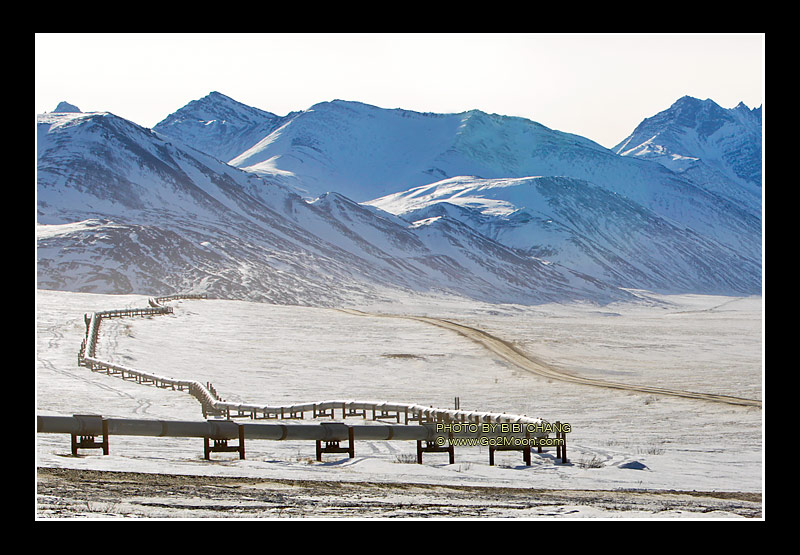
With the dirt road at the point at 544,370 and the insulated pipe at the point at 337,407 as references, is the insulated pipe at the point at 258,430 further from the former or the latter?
the dirt road at the point at 544,370

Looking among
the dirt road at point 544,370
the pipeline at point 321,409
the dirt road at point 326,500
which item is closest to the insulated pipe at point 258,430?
the pipeline at point 321,409

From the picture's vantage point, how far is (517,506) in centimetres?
1641

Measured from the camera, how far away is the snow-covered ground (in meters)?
21.9

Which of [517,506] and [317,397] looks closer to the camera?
[517,506]

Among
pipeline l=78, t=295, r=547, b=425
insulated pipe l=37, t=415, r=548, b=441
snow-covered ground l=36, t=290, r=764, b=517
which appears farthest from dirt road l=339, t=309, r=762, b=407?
insulated pipe l=37, t=415, r=548, b=441

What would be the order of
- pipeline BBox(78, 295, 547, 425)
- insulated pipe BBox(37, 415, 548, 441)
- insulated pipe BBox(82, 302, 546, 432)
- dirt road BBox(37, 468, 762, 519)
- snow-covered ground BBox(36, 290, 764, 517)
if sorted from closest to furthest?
dirt road BBox(37, 468, 762, 519)
insulated pipe BBox(37, 415, 548, 441)
snow-covered ground BBox(36, 290, 764, 517)
insulated pipe BBox(82, 302, 546, 432)
pipeline BBox(78, 295, 547, 425)

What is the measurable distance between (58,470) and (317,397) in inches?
1139

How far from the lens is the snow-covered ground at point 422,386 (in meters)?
21.9

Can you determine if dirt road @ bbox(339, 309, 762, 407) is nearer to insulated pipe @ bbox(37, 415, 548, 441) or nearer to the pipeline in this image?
the pipeline

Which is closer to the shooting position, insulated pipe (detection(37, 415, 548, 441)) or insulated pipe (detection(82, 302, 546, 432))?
insulated pipe (detection(37, 415, 548, 441))
